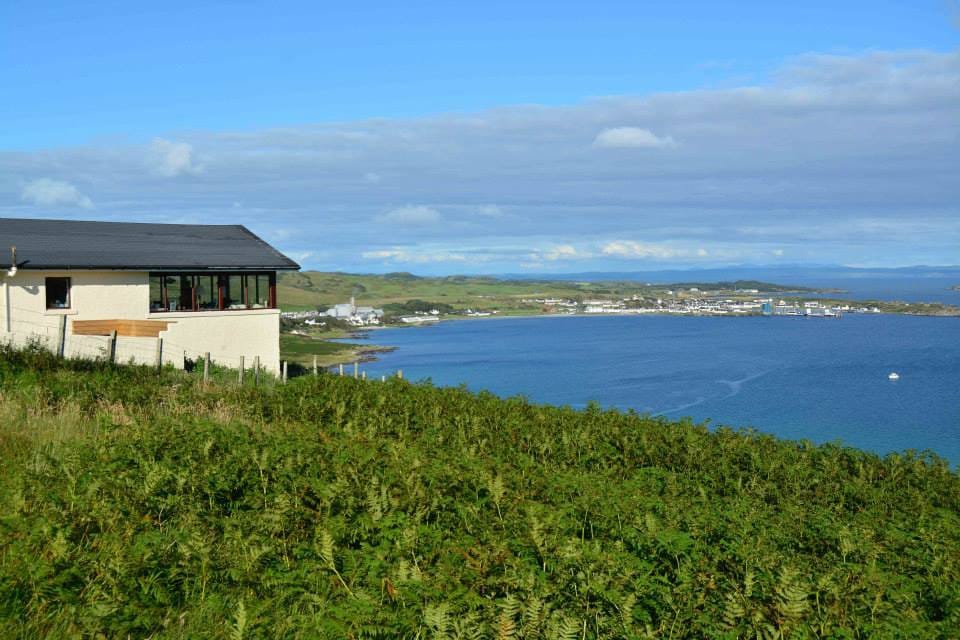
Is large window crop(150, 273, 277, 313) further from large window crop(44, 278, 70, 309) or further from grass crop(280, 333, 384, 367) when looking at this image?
grass crop(280, 333, 384, 367)

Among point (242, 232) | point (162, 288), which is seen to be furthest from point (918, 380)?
point (162, 288)

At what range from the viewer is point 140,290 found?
34.0m

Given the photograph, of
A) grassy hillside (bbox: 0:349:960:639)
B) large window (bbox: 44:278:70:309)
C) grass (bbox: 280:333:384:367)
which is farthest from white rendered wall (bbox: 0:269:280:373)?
grass (bbox: 280:333:384:367)

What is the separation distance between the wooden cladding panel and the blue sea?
14.1 metres

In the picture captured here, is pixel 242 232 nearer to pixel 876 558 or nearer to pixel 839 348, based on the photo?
pixel 876 558

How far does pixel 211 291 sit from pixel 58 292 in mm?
6099

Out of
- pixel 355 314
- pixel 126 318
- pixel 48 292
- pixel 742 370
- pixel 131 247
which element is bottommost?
pixel 742 370

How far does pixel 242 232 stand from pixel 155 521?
35868mm

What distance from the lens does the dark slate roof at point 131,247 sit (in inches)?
1287

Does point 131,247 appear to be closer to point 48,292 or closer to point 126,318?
point 126,318

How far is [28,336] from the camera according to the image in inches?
1203

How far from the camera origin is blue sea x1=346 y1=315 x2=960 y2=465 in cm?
5941

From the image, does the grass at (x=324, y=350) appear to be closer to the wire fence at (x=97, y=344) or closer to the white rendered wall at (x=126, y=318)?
the white rendered wall at (x=126, y=318)

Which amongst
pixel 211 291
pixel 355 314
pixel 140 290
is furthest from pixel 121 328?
pixel 355 314
